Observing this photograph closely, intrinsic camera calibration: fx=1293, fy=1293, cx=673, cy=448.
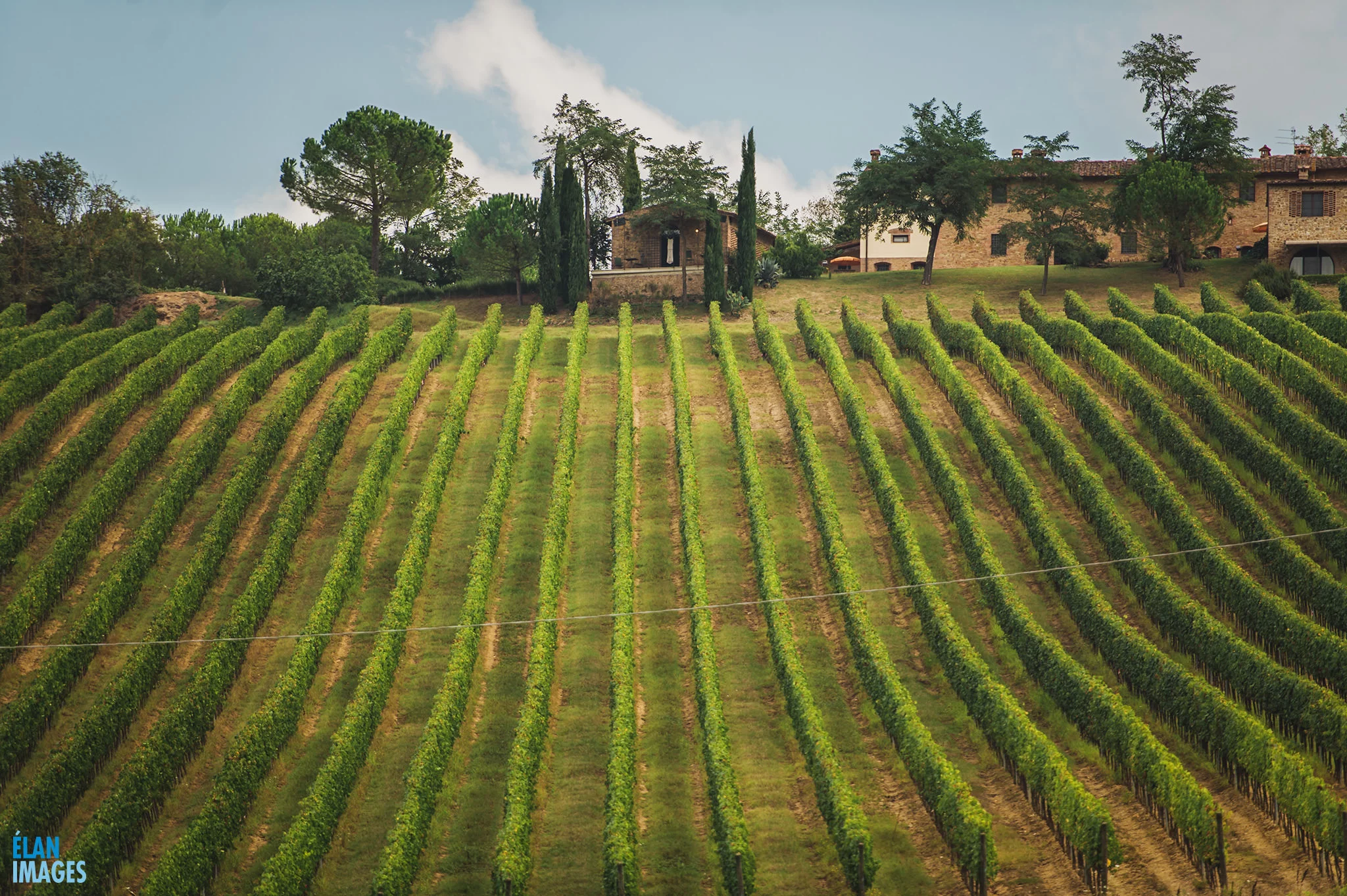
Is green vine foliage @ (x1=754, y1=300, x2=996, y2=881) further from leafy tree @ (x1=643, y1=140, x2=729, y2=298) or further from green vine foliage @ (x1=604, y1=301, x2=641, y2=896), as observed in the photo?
leafy tree @ (x1=643, y1=140, x2=729, y2=298)

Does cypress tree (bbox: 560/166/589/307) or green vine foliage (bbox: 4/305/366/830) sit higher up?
cypress tree (bbox: 560/166/589/307)

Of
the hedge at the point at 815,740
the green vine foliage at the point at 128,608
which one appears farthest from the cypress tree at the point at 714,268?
the green vine foliage at the point at 128,608

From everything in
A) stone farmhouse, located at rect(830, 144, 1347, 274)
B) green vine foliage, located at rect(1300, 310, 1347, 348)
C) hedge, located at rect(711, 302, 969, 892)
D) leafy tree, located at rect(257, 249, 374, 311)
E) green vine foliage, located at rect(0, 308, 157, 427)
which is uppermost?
stone farmhouse, located at rect(830, 144, 1347, 274)

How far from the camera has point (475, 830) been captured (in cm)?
3116

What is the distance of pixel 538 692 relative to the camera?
34500 mm

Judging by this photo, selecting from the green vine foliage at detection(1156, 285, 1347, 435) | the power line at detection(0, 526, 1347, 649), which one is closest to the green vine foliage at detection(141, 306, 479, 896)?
the power line at detection(0, 526, 1347, 649)

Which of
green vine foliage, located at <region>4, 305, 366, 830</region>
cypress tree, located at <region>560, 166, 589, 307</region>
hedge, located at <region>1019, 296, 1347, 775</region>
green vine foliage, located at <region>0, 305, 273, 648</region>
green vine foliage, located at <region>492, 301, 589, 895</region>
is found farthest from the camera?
cypress tree, located at <region>560, 166, 589, 307</region>

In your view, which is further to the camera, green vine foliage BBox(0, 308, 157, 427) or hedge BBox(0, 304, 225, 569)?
green vine foliage BBox(0, 308, 157, 427)

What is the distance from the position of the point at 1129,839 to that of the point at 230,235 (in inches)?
3508

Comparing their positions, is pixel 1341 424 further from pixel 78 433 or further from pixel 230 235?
pixel 230 235

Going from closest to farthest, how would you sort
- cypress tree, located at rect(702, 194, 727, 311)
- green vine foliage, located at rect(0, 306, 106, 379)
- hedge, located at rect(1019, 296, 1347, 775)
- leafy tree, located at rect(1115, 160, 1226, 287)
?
hedge, located at rect(1019, 296, 1347, 775) → green vine foliage, located at rect(0, 306, 106, 379) → leafy tree, located at rect(1115, 160, 1226, 287) → cypress tree, located at rect(702, 194, 727, 311)

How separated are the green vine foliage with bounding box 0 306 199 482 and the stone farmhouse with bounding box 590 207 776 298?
933 inches

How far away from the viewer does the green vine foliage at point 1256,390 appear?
42.2m

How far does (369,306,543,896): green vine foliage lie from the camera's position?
2798 centimetres
